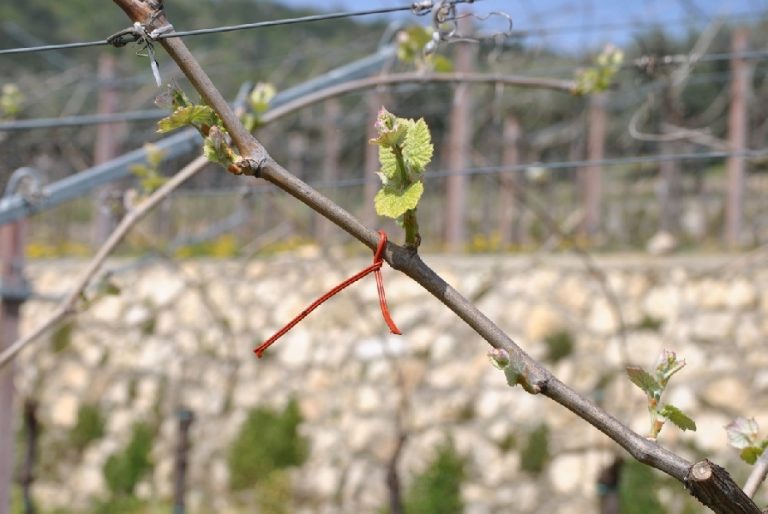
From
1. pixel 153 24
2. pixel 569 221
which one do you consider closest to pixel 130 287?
pixel 569 221

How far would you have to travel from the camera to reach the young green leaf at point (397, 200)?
93 cm

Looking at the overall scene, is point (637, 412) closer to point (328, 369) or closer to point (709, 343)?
point (709, 343)

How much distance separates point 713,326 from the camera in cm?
548

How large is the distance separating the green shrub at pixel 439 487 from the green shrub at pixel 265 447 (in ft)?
3.08

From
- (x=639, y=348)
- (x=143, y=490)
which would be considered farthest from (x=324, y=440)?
(x=639, y=348)

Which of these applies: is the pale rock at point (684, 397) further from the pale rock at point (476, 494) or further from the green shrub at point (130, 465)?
the green shrub at point (130, 465)

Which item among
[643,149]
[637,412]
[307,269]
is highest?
[643,149]

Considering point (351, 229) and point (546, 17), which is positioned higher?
point (546, 17)

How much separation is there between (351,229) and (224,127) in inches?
6.6

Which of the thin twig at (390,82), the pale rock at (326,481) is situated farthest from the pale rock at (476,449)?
the thin twig at (390,82)

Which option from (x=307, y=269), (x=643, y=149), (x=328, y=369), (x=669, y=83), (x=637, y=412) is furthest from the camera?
(x=643, y=149)

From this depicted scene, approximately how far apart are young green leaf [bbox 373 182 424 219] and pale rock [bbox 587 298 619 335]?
4953 mm

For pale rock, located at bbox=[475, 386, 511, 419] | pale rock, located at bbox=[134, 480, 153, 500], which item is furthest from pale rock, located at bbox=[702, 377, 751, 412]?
pale rock, located at bbox=[134, 480, 153, 500]

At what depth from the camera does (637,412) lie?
211 inches
